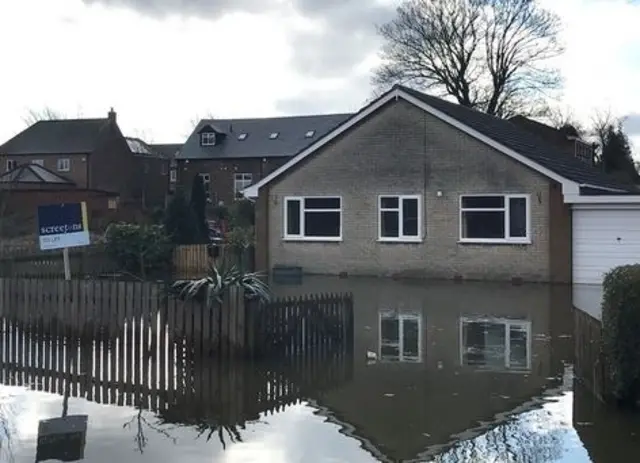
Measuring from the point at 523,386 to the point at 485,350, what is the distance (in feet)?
8.34

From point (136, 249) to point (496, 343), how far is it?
18252 millimetres

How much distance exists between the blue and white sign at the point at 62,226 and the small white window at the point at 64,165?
52.6 metres

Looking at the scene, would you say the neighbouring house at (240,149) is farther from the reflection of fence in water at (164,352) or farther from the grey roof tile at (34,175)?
the reflection of fence in water at (164,352)

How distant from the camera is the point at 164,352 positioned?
1143cm

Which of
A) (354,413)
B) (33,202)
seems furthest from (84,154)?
(354,413)

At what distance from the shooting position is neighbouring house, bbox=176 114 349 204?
203 ft

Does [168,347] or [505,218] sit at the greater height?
[505,218]

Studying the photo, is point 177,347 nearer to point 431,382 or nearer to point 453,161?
point 431,382

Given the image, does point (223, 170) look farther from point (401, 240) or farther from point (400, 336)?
point (400, 336)

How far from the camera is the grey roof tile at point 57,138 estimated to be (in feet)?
210

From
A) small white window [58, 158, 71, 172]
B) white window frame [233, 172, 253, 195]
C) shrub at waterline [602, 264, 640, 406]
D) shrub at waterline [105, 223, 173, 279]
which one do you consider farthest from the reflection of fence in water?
small white window [58, 158, 71, 172]

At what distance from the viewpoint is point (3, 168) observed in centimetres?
6588

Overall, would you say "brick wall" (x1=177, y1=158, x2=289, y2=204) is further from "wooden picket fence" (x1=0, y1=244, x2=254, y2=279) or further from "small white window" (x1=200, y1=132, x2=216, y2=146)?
"wooden picket fence" (x1=0, y1=244, x2=254, y2=279)

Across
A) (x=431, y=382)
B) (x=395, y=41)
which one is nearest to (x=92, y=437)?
(x=431, y=382)
